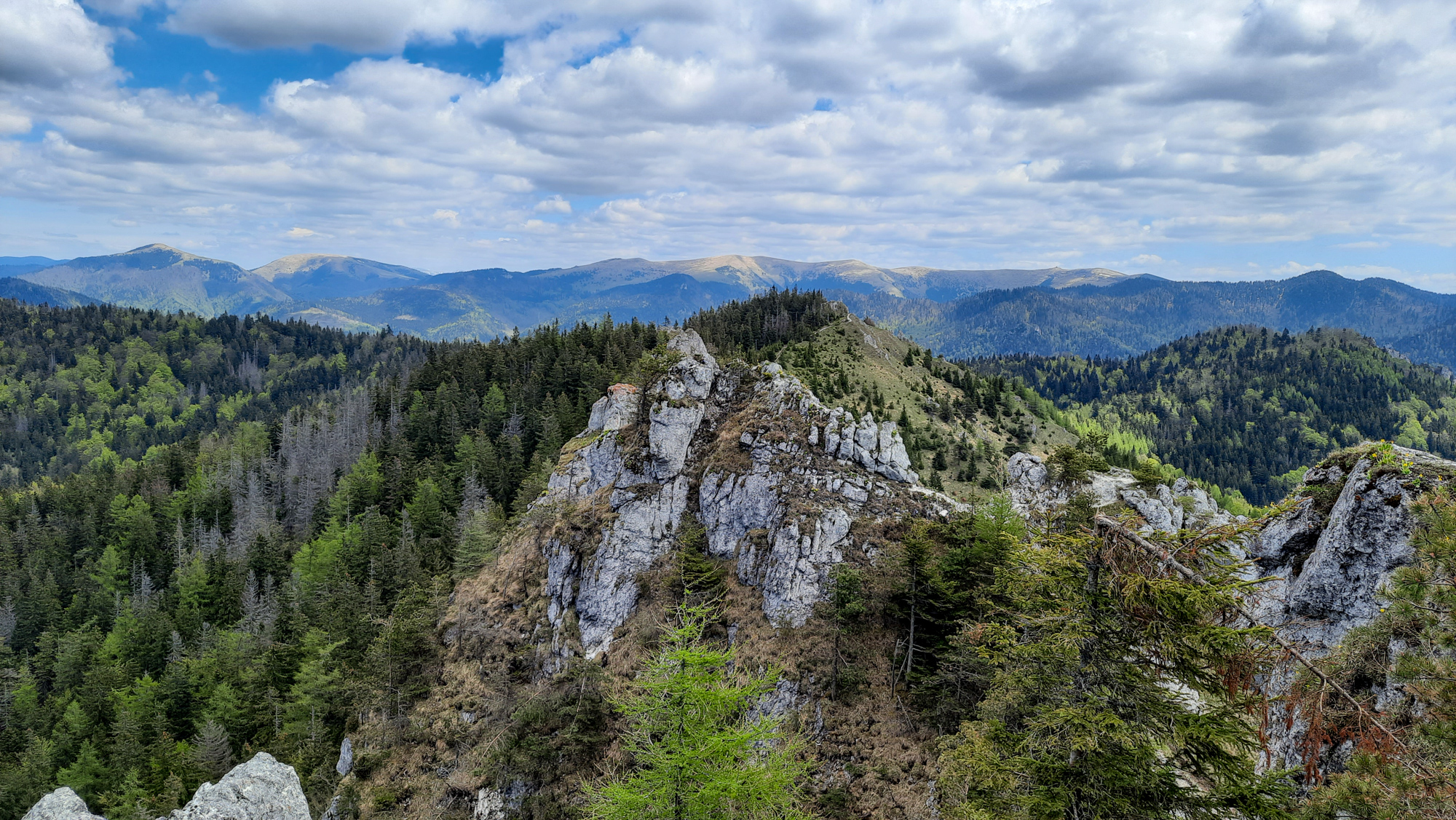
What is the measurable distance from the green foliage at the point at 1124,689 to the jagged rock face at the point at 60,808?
5156cm

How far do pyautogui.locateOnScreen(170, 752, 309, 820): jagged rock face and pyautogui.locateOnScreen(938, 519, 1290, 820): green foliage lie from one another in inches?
1540

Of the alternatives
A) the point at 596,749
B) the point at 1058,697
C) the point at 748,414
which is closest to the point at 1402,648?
the point at 1058,697

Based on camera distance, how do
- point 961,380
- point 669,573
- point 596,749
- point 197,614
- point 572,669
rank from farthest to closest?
point 961,380
point 197,614
point 669,573
point 572,669
point 596,749

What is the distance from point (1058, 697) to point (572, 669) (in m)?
37.1

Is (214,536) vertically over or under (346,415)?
under

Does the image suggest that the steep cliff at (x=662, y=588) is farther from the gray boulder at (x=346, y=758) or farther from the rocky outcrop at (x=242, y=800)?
the rocky outcrop at (x=242, y=800)

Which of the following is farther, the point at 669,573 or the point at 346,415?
the point at 346,415

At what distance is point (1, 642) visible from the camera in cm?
8231

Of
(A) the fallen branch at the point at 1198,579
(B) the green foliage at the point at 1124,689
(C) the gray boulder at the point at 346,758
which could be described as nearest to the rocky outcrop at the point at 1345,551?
(B) the green foliage at the point at 1124,689

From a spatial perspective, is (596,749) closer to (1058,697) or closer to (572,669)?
(572,669)

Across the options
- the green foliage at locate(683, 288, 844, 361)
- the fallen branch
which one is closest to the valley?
the fallen branch

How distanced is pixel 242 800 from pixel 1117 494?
5824 centimetres

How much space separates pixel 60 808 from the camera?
118ft

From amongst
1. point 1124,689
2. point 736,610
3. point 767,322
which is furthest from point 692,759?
point 767,322
